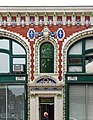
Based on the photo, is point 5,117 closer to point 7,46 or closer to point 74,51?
point 7,46

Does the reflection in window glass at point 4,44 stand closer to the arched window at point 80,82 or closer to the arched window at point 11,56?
the arched window at point 11,56

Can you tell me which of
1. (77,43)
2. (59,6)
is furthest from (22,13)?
(77,43)

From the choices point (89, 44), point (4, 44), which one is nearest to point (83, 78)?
point (89, 44)

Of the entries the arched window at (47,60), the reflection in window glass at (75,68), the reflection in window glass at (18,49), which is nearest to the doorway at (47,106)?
the arched window at (47,60)

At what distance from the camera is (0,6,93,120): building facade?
23688 millimetres

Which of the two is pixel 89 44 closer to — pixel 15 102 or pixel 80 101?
pixel 80 101

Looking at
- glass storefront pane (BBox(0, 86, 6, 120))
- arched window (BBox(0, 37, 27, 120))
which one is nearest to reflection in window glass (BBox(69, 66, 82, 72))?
arched window (BBox(0, 37, 27, 120))

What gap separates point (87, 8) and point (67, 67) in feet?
13.0

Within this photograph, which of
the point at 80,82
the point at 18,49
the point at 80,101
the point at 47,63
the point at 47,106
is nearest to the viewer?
the point at 80,82

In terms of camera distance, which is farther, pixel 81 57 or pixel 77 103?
pixel 81 57

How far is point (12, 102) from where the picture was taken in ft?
78.7

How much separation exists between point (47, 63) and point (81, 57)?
7.28ft

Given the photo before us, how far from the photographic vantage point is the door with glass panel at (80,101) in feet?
77.9

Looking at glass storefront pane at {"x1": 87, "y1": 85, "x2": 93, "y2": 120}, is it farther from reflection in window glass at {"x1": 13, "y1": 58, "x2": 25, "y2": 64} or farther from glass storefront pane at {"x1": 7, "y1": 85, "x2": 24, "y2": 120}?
reflection in window glass at {"x1": 13, "y1": 58, "x2": 25, "y2": 64}
